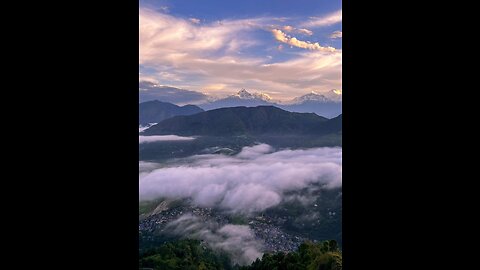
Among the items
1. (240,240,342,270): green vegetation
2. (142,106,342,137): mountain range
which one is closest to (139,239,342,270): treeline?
(240,240,342,270): green vegetation

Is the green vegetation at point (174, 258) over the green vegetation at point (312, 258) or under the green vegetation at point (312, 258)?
under

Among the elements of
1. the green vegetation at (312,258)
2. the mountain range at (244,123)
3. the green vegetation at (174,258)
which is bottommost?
the green vegetation at (174,258)

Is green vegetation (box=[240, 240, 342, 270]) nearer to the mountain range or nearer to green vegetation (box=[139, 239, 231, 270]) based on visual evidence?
green vegetation (box=[139, 239, 231, 270])

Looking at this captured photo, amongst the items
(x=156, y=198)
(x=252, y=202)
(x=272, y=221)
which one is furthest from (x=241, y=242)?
(x=156, y=198)

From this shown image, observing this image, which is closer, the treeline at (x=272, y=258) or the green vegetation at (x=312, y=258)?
the green vegetation at (x=312, y=258)

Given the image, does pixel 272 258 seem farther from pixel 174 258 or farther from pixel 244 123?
pixel 244 123

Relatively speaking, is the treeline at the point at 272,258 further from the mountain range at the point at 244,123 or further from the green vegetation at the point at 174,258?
the mountain range at the point at 244,123

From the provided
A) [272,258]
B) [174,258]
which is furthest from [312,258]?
[174,258]

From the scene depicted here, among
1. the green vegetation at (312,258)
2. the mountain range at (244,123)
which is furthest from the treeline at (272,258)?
the mountain range at (244,123)
